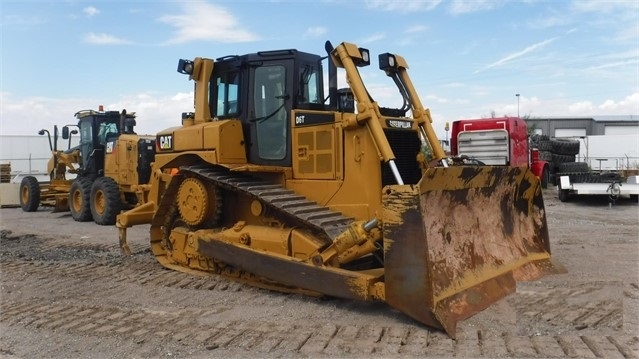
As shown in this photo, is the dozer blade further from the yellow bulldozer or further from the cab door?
the yellow bulldozer

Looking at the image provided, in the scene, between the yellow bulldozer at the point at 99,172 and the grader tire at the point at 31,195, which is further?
the grader tire at the point at 31,195

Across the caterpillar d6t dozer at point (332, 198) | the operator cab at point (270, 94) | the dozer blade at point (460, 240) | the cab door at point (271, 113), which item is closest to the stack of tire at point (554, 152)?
the dozer blade at point (460, 240)

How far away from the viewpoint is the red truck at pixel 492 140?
14.7m

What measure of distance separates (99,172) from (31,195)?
10.6ft

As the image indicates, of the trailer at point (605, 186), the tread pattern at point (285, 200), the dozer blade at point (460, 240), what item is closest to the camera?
the dozer blade at point (460, 240)

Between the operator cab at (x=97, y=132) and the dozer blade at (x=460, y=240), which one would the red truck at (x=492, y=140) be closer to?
the dozer blade at (x=460, y=240)

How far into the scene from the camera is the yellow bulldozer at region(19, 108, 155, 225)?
13.2 meters

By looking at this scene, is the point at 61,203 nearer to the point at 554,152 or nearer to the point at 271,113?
the point at 271,113

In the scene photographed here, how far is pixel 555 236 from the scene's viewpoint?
9.78 metres

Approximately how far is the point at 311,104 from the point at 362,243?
2.18 meters

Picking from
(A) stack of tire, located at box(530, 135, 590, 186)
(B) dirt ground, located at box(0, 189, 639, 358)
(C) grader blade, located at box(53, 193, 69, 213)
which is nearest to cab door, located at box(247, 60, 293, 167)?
(B) dirt ground, located at box(0, 189, 639, 358)

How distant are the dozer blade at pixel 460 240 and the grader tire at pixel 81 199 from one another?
10899mm

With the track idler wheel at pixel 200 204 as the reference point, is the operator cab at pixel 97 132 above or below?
above

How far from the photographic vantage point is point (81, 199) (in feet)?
45.9
